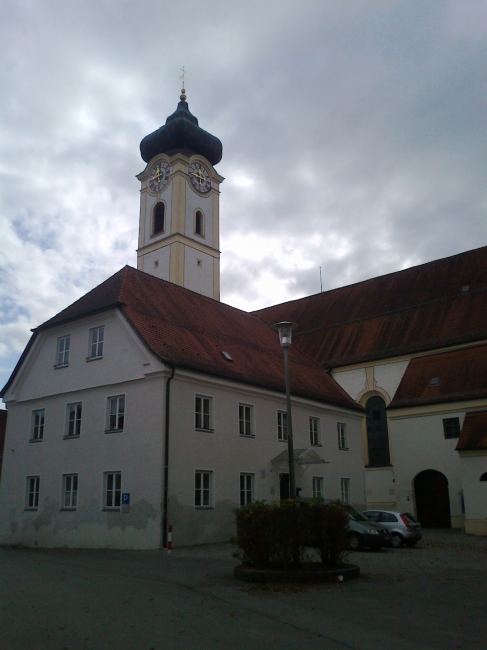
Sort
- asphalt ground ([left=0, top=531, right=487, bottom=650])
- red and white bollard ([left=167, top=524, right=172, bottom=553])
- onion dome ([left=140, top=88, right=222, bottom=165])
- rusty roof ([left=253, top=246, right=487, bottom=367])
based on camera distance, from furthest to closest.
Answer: onion dome ([left=140, top=88, right=222, bottom=165]), rusty roof ([left=253, top=246, right=487, bottom=367]), red and white bollard ([left=167, top=524, right=172, bottom=553]), asphalt ground ([left=0, top=531, right=487, bottom=650])

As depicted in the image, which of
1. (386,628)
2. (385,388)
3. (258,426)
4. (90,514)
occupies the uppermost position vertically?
(385,388)

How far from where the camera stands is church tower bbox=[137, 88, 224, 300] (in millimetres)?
48438

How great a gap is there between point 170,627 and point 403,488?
2875 centimetres

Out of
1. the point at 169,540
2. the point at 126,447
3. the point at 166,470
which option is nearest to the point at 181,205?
the point at 126,447

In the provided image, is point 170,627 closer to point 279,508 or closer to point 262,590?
point 262,590

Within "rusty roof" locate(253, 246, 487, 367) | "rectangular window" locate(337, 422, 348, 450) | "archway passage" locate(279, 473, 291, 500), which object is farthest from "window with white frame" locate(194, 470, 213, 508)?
"rusty roof" locate(253, 246, 487, 367)

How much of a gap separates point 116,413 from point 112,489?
99.9 inches

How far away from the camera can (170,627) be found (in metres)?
7.77

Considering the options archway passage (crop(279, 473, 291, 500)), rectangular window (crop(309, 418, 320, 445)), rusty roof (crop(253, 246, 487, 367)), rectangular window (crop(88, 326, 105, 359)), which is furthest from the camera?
rusty roof (crop(253, 246, 487, 367))

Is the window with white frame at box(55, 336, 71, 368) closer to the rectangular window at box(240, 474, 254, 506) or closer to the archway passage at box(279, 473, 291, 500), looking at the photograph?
the rectangular window at box(240, 474, 254, 506)

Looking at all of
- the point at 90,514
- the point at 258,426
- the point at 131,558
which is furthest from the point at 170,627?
the point at 258,426

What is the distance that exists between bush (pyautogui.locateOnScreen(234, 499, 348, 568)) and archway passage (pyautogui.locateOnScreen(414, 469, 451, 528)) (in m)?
22.5

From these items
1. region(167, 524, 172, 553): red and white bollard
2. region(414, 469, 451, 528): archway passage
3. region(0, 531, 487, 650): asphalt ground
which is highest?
region(414, 469, 451, 528): archway passage

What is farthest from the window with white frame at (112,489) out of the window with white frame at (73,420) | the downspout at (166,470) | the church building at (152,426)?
the window with white frame at (73,420)
